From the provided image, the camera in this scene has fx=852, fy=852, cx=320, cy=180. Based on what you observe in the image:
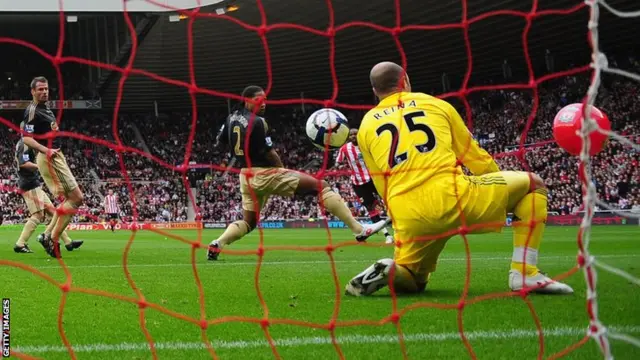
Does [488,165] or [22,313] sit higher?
[488,165]

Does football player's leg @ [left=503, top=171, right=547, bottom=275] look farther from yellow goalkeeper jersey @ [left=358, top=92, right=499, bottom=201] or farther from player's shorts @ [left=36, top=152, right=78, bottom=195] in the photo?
player's shorts @ [left=36, top=152, right=78, bottom=195]

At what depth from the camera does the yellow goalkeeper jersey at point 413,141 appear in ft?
15.8

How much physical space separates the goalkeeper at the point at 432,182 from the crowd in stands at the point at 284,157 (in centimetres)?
1843

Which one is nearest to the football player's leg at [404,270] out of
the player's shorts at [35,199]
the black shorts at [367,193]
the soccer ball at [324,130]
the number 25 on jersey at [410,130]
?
the number 25 on jersey at [410,130]

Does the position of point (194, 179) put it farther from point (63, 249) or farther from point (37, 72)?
point (63, 249)

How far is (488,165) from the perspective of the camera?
5191 millimetres

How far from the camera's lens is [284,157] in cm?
3991

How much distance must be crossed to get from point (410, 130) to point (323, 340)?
151 centimetres

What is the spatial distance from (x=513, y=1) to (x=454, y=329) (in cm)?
2416

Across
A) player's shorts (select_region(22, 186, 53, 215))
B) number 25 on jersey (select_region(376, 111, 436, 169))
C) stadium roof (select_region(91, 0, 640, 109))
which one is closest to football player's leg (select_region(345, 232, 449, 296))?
number 25 on jersey (select_region(376, 111, 436, 169))

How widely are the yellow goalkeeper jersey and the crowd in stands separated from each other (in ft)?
61.6

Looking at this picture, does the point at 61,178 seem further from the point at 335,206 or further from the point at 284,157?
the point at 284,157

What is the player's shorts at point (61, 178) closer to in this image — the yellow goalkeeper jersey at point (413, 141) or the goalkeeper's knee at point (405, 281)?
the goalkeeper's knee at point (405, 281)

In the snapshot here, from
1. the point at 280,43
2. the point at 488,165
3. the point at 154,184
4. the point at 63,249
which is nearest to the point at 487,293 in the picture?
the point at 488,165
